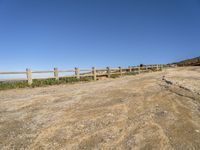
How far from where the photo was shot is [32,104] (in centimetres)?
1134

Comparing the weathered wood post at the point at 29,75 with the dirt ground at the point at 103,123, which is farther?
the weathered wood post at the point at 29,75

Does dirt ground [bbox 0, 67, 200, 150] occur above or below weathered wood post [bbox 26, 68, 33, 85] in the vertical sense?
below

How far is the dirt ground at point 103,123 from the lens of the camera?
680 centimetres

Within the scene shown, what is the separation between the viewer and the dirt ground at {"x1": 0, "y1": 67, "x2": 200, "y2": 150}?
6.80 meters

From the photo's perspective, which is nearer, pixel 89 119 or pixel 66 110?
pixel 89 119

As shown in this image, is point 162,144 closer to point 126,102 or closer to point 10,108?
point 126,102

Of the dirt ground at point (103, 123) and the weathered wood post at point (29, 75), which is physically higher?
the weathered wood post at point (29, 75)

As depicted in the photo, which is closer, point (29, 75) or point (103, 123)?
point (103, 123)

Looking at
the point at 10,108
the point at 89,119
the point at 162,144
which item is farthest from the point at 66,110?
the point at 162,144

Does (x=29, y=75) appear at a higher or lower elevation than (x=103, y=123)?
higher

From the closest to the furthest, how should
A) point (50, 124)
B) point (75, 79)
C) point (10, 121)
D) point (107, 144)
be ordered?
point (107, 144) → point (50, 124) → point (10, 121) → point (75, 79)

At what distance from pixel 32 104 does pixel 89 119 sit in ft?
12.1

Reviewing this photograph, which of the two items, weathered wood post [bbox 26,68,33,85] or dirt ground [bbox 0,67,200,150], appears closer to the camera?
dirt ground [bbox 0,67,200,150]

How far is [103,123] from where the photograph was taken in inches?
323
